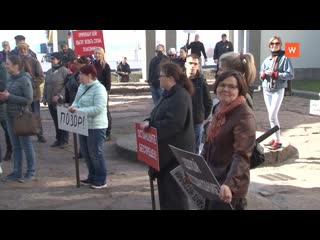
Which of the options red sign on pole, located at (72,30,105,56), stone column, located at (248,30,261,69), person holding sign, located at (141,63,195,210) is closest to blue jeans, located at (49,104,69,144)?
red sign on pole, located at (72,30,105,56)

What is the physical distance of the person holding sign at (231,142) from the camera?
3.52 meters

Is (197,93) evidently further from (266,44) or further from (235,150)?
(266,44)

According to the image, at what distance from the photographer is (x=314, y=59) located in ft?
75.3

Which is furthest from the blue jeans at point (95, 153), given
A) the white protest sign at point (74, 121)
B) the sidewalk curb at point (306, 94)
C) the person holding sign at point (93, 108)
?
the sidewalk curb at point (306, 94)

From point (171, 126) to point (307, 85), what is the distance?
16994mm

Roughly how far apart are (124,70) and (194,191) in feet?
69.3

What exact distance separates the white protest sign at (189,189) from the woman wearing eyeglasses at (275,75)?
402 cm

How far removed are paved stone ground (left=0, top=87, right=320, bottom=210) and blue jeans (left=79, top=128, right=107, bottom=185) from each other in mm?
177

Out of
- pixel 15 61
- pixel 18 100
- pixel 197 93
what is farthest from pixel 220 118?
pixel 15 61

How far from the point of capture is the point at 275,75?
7930 mm

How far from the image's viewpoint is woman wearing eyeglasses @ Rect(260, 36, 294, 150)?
7.96 metres

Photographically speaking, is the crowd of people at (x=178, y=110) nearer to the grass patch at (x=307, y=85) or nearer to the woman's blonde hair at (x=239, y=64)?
the woman's blonde hair at (x=239, y=64)

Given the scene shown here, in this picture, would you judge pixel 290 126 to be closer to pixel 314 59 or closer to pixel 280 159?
pixel 280 159

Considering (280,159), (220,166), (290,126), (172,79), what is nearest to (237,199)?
(220,166)
